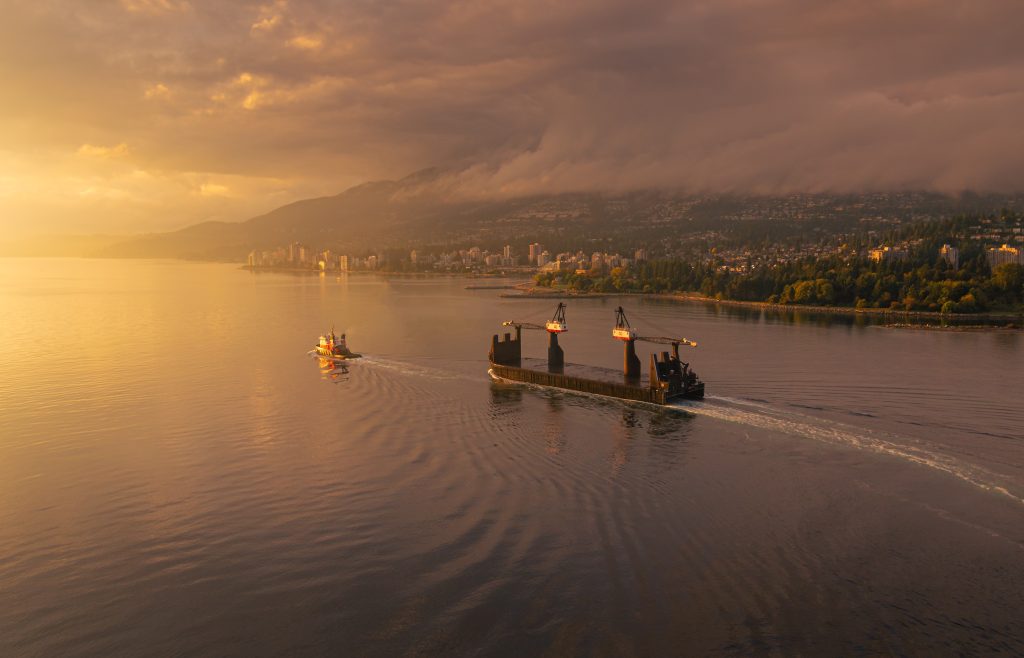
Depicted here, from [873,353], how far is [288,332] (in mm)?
48032

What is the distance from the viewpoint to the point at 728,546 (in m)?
16.3

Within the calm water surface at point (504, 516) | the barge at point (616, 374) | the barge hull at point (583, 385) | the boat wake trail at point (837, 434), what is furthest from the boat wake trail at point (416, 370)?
the boat wake trail at point (837, 434)

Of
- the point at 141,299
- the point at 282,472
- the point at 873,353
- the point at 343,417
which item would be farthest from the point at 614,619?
the point at 141,299

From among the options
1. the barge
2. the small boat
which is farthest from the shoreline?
the small boat

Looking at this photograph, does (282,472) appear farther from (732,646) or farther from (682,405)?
(682,405)

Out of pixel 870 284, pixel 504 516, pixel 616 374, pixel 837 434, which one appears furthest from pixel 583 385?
pixel 870 284

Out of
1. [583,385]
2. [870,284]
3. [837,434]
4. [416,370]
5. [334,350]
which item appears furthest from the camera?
[870,284]

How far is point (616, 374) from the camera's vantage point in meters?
37.5

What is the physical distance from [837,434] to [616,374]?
1402 centimetres

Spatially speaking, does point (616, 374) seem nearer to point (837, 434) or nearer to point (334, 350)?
point (837, 434)

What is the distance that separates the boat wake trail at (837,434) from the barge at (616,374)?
42.3 inches

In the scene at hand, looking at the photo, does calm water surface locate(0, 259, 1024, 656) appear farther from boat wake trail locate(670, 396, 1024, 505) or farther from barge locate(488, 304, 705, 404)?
barge locate(488, 304, 705, 404)

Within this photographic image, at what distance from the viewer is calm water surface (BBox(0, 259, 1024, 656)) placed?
509 inches

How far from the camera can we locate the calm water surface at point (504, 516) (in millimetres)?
12930
